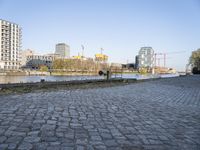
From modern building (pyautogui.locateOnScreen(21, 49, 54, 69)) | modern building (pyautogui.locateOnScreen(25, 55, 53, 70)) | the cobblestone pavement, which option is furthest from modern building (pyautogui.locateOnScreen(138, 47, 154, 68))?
the cobblestone pavement

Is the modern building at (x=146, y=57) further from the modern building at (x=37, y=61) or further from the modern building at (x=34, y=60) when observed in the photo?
the modern building at (x=37, y=61)

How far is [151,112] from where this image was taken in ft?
22.0

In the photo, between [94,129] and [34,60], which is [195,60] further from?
[34,60]

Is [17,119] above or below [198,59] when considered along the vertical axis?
below

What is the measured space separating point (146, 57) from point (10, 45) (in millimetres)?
92479

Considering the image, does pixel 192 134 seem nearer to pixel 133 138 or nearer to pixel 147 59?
pixel 133 138

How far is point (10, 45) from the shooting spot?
119 meters

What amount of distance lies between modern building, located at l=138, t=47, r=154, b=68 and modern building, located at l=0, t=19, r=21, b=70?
274ft

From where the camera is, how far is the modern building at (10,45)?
114m

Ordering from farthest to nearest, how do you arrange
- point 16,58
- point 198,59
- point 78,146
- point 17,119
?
point 16,58 → point 198,59 → point 17,119 → point 78,146

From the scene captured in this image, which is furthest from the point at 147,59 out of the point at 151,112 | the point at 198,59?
the point at 151,112

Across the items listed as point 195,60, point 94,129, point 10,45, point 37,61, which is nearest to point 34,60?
point 37,61

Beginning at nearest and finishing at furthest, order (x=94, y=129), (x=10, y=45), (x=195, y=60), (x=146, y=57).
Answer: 1. (x=94, y=129)
2. (x=195, y=60)
3. (x=10, y=45)
4. (x=146, y=57)

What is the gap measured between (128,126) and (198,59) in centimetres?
7775
